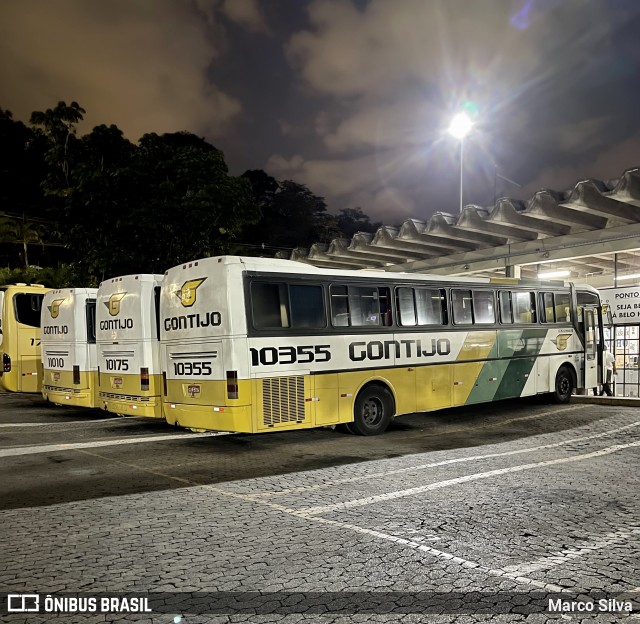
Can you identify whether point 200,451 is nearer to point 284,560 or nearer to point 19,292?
Result: point 284,560

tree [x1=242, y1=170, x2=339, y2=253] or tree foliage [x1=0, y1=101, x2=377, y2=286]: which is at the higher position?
tree [x1=242, y1=170, x2=339, y2=253]

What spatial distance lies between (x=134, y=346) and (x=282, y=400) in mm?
3801

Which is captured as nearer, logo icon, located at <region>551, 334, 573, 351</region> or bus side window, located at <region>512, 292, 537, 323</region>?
bus side window, located at <region>512, 292, 537, 323</region>

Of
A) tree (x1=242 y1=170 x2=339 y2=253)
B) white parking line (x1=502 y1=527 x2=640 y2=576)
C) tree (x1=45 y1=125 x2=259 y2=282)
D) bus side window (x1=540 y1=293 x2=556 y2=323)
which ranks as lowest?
white parking line (x1=502 y1=527 x2=640 y2=576)

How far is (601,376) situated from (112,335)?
12.7m

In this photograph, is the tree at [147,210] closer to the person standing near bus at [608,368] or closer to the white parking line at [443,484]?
the person standing near bus at [608,368]

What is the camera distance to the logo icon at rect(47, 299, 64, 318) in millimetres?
14758

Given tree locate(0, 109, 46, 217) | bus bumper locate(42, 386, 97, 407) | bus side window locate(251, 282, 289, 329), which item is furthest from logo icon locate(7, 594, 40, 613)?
tree locate(0, 109, 46, 217)

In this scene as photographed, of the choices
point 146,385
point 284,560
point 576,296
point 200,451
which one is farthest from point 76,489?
point 576,296

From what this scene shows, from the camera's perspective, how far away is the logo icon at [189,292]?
988 centimetres

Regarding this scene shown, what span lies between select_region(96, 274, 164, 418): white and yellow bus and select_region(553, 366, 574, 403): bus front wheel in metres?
9.93

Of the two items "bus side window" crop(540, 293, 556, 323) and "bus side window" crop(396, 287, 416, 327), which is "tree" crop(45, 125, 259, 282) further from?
"bus side window" crop(540, 293, 556, 323)

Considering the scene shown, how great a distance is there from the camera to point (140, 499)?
6629 millimetres

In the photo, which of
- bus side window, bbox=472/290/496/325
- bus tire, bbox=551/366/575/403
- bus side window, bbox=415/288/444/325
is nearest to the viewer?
bus side window, bbox=415/288/444/325
